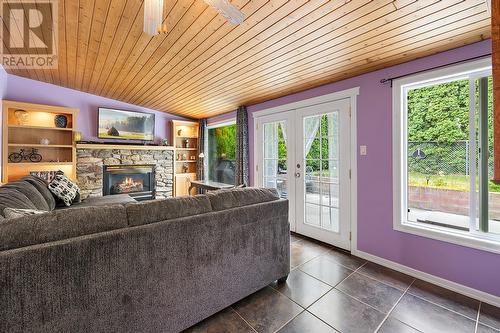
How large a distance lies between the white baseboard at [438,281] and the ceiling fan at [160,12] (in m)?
2.79

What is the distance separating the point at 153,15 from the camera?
1444 mm

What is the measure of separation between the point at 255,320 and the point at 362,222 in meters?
1.81


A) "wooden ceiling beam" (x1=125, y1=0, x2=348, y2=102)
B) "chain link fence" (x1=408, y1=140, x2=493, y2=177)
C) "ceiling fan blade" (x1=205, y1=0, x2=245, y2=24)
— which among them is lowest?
"chain link fence" (x1=408, y1=140, x2=493, y2=177)

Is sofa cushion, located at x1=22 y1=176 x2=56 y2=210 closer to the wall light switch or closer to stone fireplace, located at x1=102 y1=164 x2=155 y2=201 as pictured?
stone fireplace, located at x1=102 y1=164 x2=155 y2=201

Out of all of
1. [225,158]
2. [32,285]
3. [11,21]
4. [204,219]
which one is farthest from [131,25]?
[225,158]

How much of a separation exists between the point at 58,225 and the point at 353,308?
2057 mm

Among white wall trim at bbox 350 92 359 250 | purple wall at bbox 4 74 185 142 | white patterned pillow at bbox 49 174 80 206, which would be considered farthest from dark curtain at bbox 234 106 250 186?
white patterned pillow at bbox 49 174 80 206

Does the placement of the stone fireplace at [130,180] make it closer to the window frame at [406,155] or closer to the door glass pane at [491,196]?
the window frame at [406,155]

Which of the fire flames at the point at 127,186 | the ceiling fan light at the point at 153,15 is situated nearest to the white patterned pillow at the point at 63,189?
the fire flames at the point at 127,186

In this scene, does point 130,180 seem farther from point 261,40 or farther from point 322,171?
point 261,40

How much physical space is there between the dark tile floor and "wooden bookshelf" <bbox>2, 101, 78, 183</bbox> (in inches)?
170

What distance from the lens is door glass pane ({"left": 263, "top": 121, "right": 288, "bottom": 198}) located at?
12.4 ft

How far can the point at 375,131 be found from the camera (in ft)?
8.60

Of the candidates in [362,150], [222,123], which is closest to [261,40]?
[362,150]
